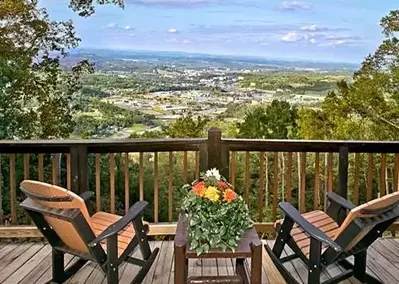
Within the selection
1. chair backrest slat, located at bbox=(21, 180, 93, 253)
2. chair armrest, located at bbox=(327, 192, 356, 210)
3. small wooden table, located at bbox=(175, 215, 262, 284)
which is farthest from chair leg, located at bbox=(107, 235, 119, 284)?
chair armrest, located at bbox=(327, 192, 356, 210)

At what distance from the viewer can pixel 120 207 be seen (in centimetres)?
604

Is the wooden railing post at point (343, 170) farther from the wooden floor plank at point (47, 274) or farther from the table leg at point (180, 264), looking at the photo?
the wooden floor plank at point (47, 274)

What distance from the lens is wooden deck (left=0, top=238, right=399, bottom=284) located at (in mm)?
3738

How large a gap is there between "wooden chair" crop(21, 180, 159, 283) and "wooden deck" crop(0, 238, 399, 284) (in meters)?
0.38

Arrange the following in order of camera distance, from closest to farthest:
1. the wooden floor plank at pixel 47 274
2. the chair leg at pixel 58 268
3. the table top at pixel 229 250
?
the table top at pixel 229 250, the chair leg at pixel 58 268, the wooden floor plank at pixel 47 274

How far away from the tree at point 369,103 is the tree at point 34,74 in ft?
10.4

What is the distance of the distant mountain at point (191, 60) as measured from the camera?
6.13 meters

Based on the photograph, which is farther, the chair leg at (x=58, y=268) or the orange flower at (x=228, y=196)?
the chair leg at (x=58, y=268)

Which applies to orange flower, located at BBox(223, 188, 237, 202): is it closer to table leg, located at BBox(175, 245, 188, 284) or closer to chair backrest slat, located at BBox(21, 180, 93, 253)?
table leg, located at BBox(175, 245, 188, 284)

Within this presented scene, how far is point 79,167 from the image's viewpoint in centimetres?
448

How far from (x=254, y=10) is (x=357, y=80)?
1.81m

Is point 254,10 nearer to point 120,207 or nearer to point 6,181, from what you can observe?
point 120,207

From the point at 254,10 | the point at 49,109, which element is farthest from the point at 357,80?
the point at 49,109

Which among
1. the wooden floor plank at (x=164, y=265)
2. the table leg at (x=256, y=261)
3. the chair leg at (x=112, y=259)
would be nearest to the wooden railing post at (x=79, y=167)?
the wooden floor plank at (x=164, y=265)
